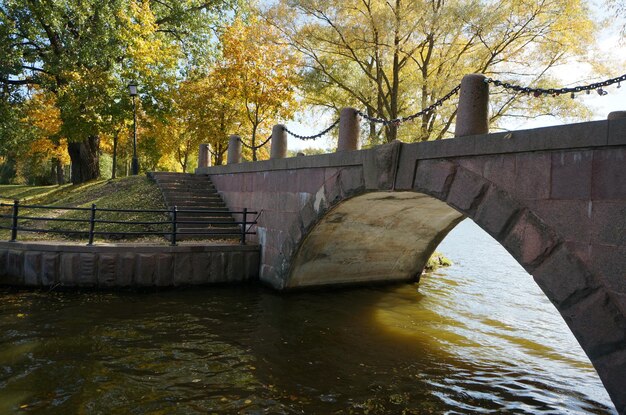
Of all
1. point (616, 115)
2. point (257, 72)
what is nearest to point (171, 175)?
point (257, 72)

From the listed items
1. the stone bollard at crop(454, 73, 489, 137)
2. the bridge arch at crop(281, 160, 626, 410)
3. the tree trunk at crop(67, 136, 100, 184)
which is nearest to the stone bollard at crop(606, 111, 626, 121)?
the bridge arch at crop(281, 160, 626, 410)

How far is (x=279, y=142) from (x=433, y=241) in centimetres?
469

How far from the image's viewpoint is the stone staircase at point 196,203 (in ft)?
38.4

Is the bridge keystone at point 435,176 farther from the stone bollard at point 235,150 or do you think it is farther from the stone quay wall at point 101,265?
the stone bollard at point 235,150

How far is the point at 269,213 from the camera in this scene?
35.6 feet

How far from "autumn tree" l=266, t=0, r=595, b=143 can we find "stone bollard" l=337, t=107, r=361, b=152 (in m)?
5.94

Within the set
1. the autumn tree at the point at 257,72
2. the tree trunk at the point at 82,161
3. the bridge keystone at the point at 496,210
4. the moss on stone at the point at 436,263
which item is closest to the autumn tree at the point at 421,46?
the autumn tree at the point at 257,72

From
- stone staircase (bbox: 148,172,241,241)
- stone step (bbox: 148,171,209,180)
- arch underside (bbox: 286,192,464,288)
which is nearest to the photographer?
arch underside (bbox: 286,192,464,288)

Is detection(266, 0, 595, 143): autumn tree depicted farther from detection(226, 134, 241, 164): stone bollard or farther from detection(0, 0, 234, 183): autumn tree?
detection(0, 0, 234, 183): autumn tree

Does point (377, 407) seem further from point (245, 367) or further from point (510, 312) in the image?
point (510, 312)

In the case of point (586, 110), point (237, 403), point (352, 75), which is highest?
point (352, 75)

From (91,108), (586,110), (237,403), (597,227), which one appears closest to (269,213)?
(237,403)

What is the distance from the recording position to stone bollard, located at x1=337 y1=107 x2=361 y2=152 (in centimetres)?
799

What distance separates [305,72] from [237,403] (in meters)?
14.6
